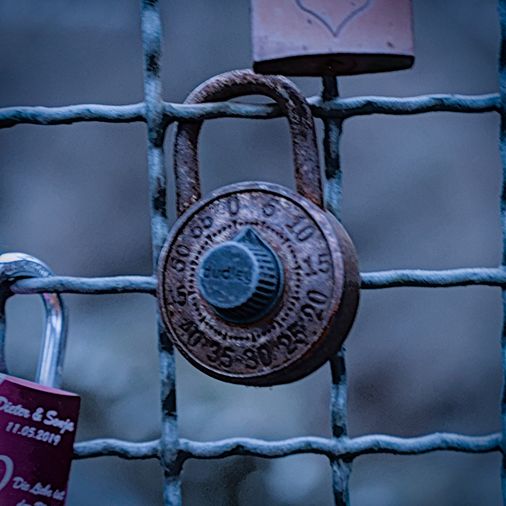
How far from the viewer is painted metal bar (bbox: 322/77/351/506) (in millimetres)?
748

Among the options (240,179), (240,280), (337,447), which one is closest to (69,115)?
(240,280)

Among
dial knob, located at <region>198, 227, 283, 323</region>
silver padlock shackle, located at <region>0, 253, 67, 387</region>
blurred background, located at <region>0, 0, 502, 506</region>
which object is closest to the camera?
dial knob, located at <region>198, 227, 283, 323</region>

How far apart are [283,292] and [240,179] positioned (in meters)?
0.84

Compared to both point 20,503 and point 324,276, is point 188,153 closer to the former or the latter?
point 324,276

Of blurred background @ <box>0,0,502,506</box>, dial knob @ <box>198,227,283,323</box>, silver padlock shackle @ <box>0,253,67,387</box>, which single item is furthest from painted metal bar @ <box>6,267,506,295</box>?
blurred background @ <box>0,0,502,506</box>

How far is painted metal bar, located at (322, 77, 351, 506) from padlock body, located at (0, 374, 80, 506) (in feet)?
0.75

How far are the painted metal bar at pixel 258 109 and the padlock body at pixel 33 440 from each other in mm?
241

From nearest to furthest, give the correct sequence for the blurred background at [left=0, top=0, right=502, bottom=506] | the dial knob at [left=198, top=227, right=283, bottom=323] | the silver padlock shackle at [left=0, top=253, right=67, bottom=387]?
1. the dial knob at [left=198, top=227, right=283, bottom=323]
2. the silver padlock shackle at [left=0, top=253, right=67, bottom=387]
3. the blurred background at [left=0, top=0, right=502, bottom=506]

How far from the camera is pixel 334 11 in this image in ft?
2.10

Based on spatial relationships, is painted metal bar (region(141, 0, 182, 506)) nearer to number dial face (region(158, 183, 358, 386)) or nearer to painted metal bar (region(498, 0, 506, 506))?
number dial face (region(158, 183, 358, 386))

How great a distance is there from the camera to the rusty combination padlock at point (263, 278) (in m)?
0.63

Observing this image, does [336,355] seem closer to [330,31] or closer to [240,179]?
[330,31]

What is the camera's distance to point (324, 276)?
637 millimetres

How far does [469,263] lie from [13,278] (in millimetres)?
901
